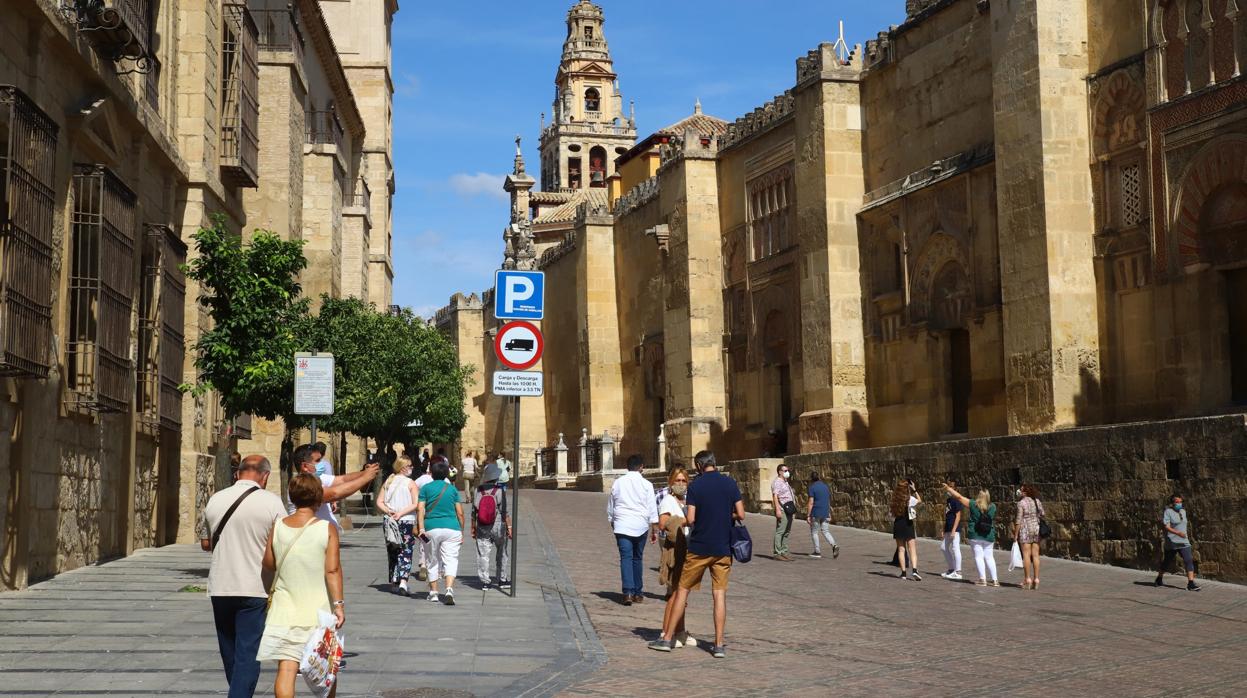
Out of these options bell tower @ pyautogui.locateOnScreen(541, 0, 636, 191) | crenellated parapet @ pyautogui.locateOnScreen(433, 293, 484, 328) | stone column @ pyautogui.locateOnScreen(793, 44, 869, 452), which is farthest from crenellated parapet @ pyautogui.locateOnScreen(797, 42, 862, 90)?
bell tower @ pyautogui.locateOnScreen(541, 0, 636, 191)

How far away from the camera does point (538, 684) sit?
944 cm

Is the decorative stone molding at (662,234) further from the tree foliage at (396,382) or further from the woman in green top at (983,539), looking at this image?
the woman in green top at (983,539)

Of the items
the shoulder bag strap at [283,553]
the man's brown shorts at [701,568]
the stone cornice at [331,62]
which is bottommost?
the man's brown shorts at [701,568]

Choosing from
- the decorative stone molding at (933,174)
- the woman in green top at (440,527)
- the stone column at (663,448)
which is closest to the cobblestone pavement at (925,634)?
the woman in green top at (440,527)

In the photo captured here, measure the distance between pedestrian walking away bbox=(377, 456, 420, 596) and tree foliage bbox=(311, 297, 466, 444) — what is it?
12.9m

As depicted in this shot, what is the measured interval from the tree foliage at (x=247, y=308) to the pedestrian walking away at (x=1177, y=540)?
10531mm

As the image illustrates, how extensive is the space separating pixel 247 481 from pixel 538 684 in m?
2.47

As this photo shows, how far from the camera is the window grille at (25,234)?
41.7 ft

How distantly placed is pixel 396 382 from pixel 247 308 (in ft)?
57.5

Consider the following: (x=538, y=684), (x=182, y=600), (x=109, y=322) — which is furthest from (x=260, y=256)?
(x=538, y=684)

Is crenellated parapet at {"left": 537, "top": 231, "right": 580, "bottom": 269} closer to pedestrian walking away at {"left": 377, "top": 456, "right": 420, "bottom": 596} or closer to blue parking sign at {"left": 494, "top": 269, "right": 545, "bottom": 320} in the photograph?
pedestrian walking away at {"left": 377, "top": 456, "right": 420, "bottom": 596}

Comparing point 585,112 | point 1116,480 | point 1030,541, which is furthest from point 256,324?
point 585,112

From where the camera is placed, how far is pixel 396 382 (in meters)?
35.0

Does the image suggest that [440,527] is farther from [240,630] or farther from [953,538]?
[953,538]
